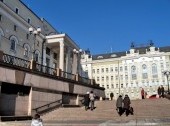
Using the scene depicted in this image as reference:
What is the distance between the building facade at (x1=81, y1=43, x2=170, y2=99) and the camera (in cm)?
8088

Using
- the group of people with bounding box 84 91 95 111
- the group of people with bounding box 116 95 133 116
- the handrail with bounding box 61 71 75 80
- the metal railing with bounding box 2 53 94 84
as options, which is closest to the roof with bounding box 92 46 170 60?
the metal railing with bounding box 2 53 94 84

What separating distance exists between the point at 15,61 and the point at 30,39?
13.5 metres

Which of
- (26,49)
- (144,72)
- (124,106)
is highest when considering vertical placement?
(144,72)

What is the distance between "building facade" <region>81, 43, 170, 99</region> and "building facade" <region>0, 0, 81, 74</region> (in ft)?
119

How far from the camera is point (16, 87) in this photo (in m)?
22.5

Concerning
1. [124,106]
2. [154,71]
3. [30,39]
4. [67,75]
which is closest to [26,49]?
[30,39]

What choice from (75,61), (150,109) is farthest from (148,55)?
(150,109)

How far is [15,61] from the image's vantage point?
2545 cm

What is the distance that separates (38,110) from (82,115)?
4636 mm

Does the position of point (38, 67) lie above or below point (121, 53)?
below

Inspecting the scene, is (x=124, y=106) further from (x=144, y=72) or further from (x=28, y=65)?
(x=144, y=72)

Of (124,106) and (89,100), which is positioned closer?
(124,106)

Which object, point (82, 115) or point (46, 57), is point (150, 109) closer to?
point (82, 115)

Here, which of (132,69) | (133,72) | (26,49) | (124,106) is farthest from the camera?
(132,69)
